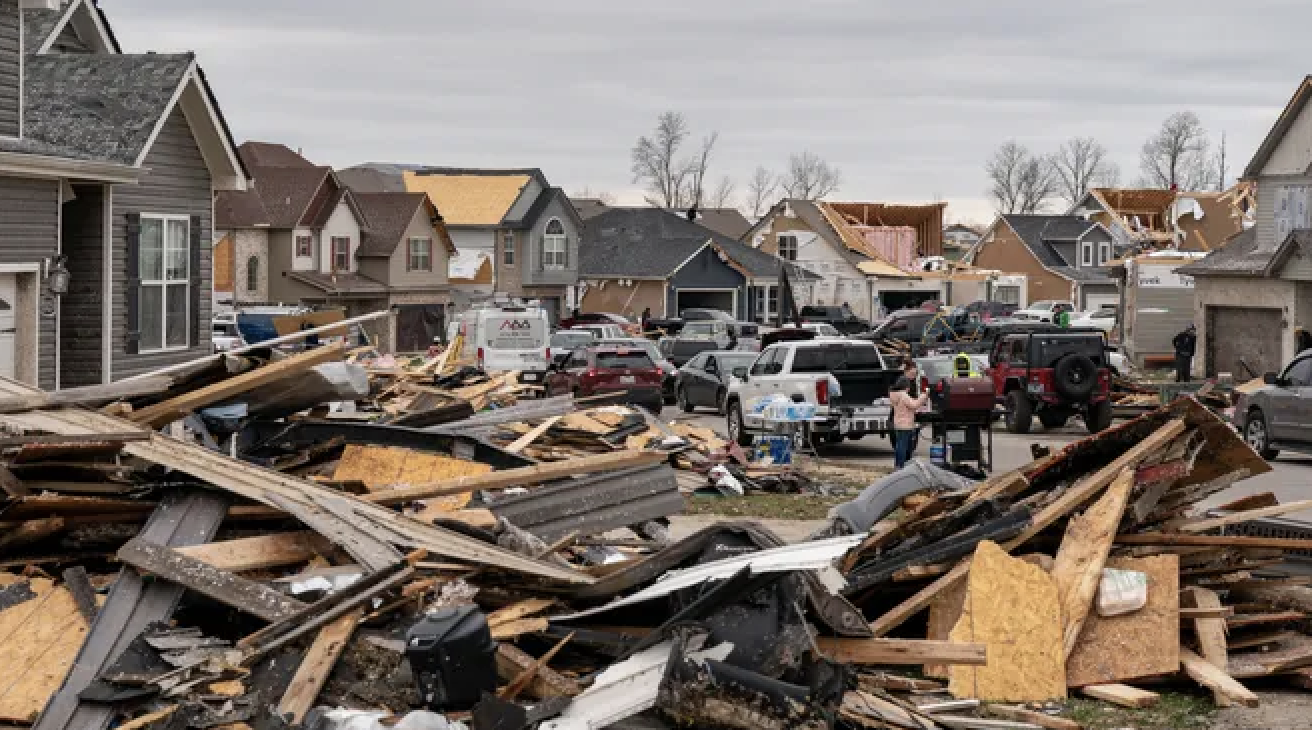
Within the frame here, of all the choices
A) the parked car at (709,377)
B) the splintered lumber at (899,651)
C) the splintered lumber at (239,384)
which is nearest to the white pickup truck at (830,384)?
the parked car at (709,377)

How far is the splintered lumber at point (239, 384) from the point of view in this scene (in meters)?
12.0

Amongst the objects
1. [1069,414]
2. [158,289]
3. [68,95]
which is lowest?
[1069,414]

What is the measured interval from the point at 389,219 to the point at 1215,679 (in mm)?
57809

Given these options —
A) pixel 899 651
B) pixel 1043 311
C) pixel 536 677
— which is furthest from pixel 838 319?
pixel 536 677

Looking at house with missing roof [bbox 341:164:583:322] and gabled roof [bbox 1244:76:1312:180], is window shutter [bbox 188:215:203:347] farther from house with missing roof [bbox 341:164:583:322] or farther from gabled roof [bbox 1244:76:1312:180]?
house with missing roof [bbox 341:164:583:322]

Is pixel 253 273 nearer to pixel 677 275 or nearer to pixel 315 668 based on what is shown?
pixel 677 275

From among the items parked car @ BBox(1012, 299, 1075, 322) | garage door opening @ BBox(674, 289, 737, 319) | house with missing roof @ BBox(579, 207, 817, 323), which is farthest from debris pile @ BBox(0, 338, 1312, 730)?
garage door opening @ BBox(674, 289, 737, 319)

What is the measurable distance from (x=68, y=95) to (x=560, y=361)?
17.7 meters

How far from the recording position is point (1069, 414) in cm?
3192

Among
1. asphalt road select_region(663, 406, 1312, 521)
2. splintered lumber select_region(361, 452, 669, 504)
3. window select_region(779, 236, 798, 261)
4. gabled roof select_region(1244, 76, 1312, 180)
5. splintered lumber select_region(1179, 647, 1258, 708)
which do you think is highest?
gabled roof select_region(1244, 76, 1312, 180)

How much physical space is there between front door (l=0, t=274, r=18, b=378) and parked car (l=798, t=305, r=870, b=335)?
43.6m

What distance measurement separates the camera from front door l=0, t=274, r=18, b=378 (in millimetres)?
19500

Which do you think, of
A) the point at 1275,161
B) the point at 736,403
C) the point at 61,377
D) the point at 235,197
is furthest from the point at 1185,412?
the point at 235,197

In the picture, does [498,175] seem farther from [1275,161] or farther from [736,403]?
[736,403]
